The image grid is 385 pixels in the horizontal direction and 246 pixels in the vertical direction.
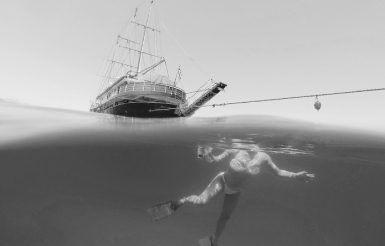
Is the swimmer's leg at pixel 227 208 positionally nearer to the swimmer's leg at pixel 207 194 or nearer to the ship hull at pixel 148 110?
the swimmer's leg at pixel 207 194

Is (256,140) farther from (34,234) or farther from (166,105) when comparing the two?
(34,234)

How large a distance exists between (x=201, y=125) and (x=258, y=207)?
85.1 ft

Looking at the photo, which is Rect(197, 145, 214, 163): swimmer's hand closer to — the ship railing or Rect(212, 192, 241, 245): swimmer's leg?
Rect(212, 192, 241, 245): swimmer's leg

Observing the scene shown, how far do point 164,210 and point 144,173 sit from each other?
926 inches

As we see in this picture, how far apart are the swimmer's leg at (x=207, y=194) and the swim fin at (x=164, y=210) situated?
0.27 metres

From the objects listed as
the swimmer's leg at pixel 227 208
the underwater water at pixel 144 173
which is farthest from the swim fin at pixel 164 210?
the underwater water at pixel 144 173

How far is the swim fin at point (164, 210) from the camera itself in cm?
764

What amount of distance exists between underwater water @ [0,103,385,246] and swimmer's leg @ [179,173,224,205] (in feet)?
23.5

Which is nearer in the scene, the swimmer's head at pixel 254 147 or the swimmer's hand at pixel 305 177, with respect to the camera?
the swimmer's hand at pixel 305 177

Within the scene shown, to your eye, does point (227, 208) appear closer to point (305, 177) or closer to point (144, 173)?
point (305, 177)

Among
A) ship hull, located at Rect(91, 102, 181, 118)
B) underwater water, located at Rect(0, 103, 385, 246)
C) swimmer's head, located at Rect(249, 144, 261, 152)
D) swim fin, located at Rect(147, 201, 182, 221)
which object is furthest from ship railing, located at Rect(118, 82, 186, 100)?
swim fin, located at Rect(147, 201, 182, 221)

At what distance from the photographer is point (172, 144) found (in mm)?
23016

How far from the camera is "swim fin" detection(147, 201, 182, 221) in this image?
7.64 meters

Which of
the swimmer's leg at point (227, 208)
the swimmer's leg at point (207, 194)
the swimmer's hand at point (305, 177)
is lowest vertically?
the swimmer's leg at point (227, 208)
